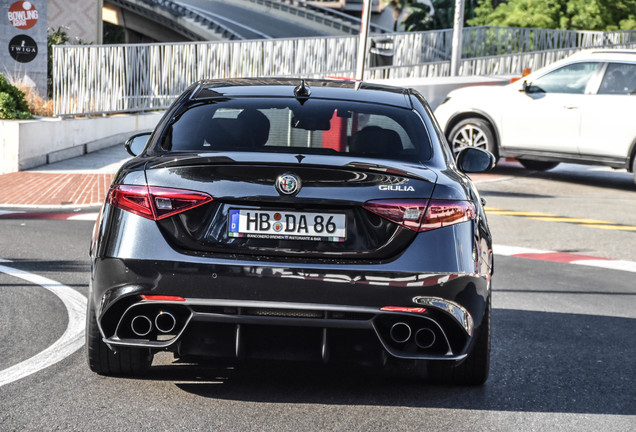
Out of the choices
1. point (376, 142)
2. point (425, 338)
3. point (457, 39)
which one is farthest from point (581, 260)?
point (457, 39)

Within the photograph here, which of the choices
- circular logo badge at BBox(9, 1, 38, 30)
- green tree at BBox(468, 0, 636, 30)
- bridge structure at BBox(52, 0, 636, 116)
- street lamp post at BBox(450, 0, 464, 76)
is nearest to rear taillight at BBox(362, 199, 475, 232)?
bridge structure at BBox(52, 0, 636, 116)

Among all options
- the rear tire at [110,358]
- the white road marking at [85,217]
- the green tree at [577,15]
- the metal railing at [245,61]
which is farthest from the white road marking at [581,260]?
the green tree at [577,15]

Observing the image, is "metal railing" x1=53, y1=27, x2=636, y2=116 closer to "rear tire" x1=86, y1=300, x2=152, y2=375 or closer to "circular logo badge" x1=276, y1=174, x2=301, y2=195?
"rear tire" x1=86, y1=300, x2=152, y2=375

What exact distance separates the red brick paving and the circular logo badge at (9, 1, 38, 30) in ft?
19.0

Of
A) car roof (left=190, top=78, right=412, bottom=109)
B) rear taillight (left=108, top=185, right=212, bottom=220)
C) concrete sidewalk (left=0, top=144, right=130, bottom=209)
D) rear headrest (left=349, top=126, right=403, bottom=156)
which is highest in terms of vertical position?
car roof (left=190, top=78, right=412, bottom=109)

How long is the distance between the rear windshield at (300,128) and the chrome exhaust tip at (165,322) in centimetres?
80

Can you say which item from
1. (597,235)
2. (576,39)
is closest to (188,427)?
(597,235)

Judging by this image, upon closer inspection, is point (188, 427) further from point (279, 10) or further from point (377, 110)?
point (279, 10)

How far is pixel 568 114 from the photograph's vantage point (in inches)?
641

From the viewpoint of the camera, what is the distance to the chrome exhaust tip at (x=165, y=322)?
4.89 m

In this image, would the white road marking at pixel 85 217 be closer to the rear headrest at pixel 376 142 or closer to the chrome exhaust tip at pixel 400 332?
the rear headrest at pixel 376 142

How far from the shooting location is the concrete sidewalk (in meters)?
13.6

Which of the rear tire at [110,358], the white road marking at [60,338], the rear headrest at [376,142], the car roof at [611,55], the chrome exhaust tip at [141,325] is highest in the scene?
the car roof at [611,55]

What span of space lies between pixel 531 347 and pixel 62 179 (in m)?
10.6
